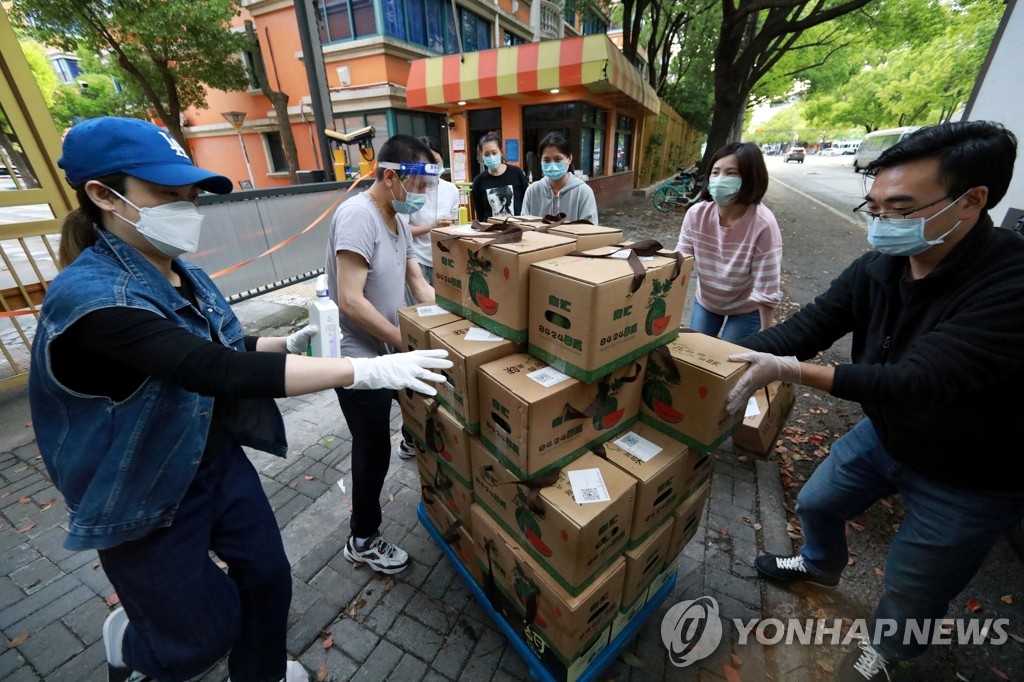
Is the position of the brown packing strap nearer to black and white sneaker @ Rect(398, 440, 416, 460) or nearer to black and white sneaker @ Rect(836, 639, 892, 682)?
black and white sneaker @ Rect(836, 639, 892, 682)

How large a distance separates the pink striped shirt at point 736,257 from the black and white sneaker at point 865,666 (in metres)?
1.98

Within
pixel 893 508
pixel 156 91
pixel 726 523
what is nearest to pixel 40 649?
pixel 726 523

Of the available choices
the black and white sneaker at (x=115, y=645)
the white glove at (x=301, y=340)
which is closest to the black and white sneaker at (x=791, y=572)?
the white glove at (x=301, y=340)

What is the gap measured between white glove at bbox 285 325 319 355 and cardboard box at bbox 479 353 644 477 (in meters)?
0.89

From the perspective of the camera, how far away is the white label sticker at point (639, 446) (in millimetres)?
1749

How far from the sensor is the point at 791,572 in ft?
7.73

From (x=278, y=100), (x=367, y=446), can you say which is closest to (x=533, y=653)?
(x=367, y=446)

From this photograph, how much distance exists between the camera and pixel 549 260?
1650mm

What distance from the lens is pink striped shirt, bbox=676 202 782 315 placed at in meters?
2.85

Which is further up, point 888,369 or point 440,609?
point 888,369

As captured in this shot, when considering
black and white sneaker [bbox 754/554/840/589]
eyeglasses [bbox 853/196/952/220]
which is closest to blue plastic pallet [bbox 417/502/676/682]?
black and white sneaker [bbox 754/554/840/589]

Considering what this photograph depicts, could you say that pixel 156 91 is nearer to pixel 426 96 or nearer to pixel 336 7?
pixel 336 7

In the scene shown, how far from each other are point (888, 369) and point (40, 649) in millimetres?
4024

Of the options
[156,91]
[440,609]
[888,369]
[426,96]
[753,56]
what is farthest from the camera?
[156,91]
